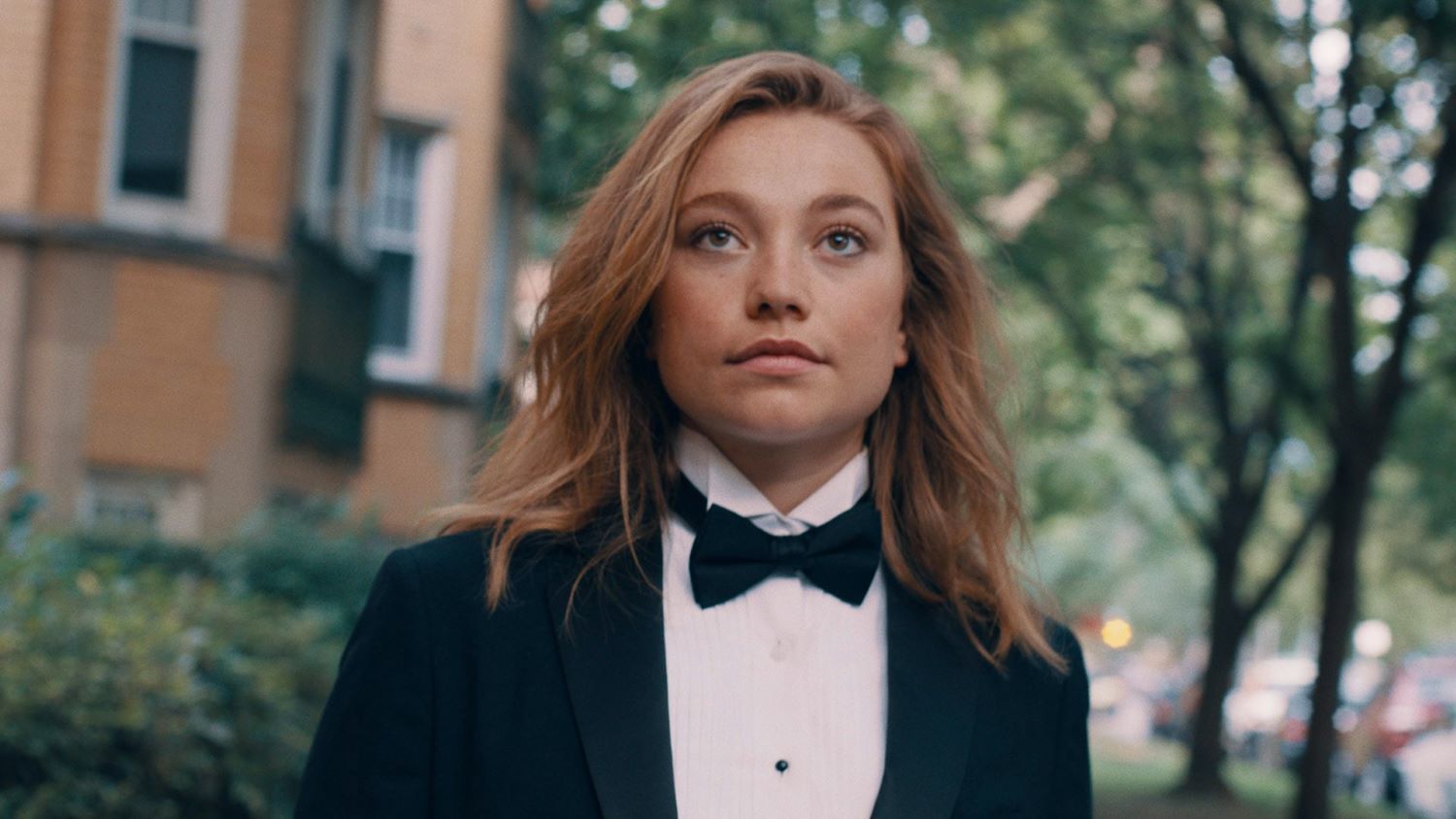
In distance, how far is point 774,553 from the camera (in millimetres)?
2666

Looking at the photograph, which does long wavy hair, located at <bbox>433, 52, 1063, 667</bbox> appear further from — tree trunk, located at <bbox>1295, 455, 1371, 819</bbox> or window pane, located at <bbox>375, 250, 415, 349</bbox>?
window pane, located at <bbox>375, 250, 415, 349</bbox>

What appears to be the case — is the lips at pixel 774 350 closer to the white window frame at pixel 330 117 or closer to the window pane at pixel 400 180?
the white window frame at pixel 330 117

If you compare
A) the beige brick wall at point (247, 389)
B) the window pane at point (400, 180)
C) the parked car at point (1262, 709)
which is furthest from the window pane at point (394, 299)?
the parked car at point (1262, 709)

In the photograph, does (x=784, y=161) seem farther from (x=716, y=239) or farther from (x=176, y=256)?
(x=176, y=256)

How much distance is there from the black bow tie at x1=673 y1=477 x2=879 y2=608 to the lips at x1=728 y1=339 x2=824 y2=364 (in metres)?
0.24

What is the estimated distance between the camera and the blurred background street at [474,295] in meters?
5.82

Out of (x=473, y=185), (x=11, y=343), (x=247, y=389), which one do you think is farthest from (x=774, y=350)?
(x=473, y=185)

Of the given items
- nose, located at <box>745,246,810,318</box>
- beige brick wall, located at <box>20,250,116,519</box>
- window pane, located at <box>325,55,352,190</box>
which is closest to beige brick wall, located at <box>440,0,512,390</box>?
window pane, located at <box>325,55,352,190</box>

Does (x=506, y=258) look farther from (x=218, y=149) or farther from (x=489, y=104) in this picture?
(x=218, y=149)

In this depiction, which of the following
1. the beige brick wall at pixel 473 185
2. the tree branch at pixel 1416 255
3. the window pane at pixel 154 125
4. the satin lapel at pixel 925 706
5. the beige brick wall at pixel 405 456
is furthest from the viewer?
the beige brick wall at pixel 473 185

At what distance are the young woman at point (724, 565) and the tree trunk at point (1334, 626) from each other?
10959 mm

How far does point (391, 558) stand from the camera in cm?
255

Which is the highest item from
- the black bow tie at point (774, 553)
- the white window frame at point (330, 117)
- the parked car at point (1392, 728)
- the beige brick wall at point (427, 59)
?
the beige brick wall at point (427, 59)

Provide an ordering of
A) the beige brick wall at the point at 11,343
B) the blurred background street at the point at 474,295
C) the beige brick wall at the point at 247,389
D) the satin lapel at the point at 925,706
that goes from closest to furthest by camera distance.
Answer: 1. the satin lapel at the point at 925,706
2. the blurred background street at the point at 474,295
3. the beige brick wall at the point at 11,343
4. the beige brick wall at the point at 247,389
